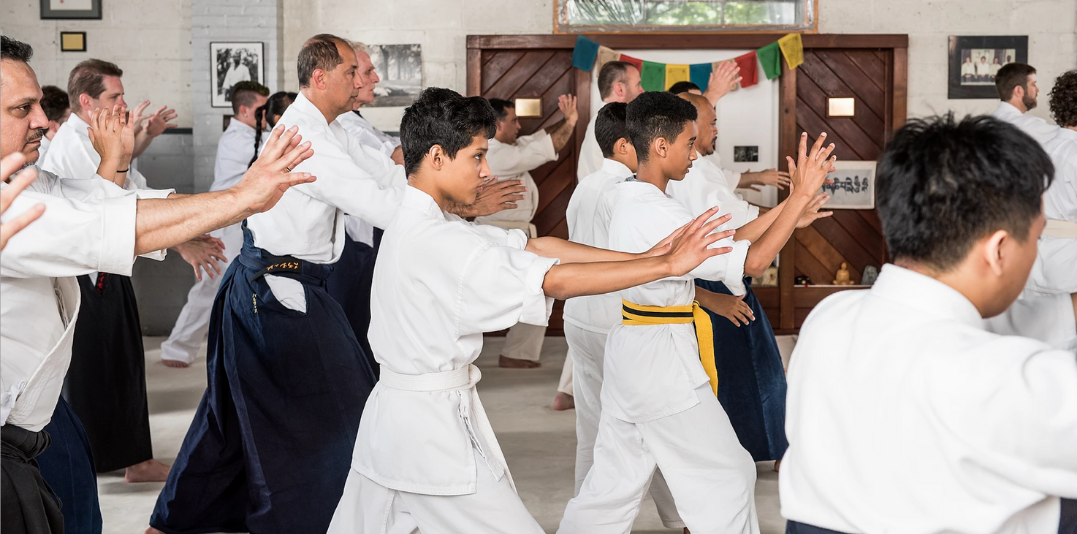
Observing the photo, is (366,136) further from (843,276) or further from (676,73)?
(843,276)

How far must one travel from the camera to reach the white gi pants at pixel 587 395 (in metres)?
3.25

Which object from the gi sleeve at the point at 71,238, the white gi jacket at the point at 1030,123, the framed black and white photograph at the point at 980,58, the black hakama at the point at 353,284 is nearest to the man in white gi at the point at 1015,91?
the white gi jacket at the point at 1030,123

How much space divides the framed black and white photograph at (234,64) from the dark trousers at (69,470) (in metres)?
5.17

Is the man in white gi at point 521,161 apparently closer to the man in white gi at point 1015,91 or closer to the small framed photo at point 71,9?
the man in white gi at point 1015,91

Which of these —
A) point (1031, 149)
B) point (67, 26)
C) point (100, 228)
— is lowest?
point (100, 228)

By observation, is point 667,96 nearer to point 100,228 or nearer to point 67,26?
point 100,228

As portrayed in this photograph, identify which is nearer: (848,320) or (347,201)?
(848,320)

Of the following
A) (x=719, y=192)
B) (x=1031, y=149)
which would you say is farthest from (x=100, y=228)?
(x=719, y=192)

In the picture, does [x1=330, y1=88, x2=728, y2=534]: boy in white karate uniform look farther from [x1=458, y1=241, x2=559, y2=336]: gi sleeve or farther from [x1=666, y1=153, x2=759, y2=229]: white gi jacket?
[x1=666, y1=153, x2=759, y2=229]: white gi jacket

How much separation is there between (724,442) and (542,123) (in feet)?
16.4

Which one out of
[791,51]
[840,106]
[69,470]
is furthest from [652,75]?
[69,470]

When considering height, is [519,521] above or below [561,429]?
above

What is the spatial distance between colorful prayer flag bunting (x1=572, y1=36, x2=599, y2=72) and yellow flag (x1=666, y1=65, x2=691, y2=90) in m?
0.56

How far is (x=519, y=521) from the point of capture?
1955 millimetres
